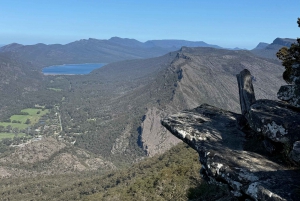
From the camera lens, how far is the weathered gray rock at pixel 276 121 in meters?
10.2

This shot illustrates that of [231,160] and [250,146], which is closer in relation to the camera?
[231,160]

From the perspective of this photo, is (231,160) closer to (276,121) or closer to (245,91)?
(276,121)

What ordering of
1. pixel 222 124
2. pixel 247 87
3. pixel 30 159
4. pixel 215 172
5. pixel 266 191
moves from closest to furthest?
1. pixel 266 191
2. pixel 215 172
3. pixel 222 124
4. pixel 247 87
5. pixel 30 159

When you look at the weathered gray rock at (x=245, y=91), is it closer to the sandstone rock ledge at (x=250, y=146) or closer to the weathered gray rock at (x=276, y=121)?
the sandstone rock ledge at (x=250, y=146)

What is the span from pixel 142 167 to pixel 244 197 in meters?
98.5

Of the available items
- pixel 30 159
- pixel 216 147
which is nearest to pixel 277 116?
pixel 216 147

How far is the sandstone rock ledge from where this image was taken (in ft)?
28.9

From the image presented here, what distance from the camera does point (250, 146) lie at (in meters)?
11.9

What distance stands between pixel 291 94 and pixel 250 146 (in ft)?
9.89

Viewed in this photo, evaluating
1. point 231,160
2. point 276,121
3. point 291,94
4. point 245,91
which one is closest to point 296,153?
point 276,121

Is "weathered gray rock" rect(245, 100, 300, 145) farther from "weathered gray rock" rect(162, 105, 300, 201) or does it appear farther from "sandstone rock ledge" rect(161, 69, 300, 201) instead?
"weathered gray rock" rect(162, 105, 300, 201)

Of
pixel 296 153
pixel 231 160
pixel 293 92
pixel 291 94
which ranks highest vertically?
pixel 293 92

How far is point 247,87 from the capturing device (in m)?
15.3

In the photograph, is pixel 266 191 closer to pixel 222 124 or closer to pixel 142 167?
pixel 222 124
